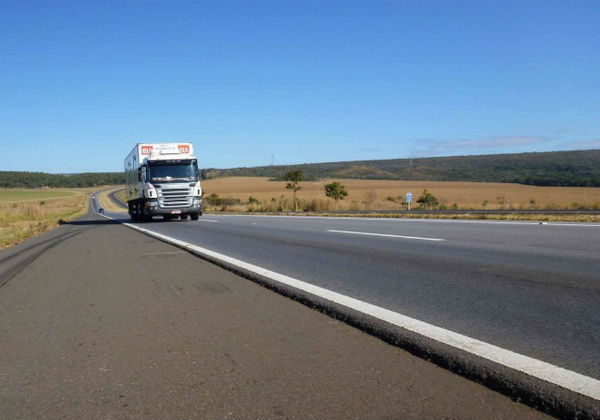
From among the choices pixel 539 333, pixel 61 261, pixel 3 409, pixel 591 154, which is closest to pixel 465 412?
pixel 539 333

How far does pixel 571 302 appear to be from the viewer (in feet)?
18.4

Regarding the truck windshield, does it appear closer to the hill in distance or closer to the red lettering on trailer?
the red lettering on trailer

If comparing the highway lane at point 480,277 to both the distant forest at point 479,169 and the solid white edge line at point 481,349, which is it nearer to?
the solid white edge line at point 481,349

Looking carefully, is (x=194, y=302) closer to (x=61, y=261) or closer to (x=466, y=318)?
(x=466, y=318)

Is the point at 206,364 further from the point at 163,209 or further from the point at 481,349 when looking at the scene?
the point at 163,209

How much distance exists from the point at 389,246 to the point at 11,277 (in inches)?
250

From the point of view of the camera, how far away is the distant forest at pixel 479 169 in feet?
361

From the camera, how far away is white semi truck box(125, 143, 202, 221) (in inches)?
1054

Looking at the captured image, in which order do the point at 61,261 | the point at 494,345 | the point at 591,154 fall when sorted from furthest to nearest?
the point at 591,154, the point at 61,261, the point at 494,345

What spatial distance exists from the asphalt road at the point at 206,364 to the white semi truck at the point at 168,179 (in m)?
19.9

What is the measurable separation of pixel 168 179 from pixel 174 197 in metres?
0.84

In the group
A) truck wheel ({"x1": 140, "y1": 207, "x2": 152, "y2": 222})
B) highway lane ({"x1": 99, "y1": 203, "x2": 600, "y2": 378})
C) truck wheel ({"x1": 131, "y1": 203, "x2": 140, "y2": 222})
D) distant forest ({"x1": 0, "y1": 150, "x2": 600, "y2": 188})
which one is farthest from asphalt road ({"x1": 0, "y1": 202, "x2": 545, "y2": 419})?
distant forest ({"x1": 0, "y1": 150, "x2": 600, "y2": 188})

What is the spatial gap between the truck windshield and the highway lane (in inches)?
533

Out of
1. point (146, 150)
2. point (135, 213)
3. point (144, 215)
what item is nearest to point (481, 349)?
point (146, 150)
